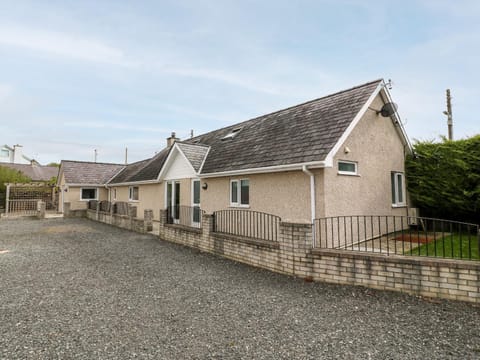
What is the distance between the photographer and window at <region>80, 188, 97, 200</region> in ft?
84.0

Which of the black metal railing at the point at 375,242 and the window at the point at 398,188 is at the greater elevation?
the window at the point at 398,188

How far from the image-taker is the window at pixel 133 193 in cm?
2042

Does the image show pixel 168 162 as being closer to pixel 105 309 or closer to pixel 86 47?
pixel 86 47

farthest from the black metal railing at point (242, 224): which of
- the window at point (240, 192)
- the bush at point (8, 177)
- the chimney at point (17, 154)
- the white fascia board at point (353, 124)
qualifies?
the chimney at point (17, 154)

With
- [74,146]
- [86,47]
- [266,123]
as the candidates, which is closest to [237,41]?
[266,123]

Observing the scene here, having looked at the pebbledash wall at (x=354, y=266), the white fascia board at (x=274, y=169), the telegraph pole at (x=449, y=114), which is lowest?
the pebbledash wall at (x=354, y=266)

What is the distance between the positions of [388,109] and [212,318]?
33.1 ft

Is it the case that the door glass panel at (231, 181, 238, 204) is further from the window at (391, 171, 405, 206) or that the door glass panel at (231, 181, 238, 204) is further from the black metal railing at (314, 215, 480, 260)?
the window at (391, 171, 405, 206)

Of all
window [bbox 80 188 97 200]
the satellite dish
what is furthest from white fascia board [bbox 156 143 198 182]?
window [bbox 80 188 97 200]

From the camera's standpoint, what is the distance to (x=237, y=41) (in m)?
14.0

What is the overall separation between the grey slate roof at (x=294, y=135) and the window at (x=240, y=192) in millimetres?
700

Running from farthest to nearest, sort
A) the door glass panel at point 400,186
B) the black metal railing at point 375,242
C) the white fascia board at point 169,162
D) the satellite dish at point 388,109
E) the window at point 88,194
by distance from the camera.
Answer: the window at point 88,194
the white fascia board at point 169,162
the door glass panel at point 400,186
the satellite dish at point 388,109
the black metal railing at point 375,242

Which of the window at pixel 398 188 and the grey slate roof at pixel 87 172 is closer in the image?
the window at pixel 398 188

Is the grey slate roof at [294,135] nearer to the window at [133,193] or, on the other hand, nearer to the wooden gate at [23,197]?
the window at [133,193]
